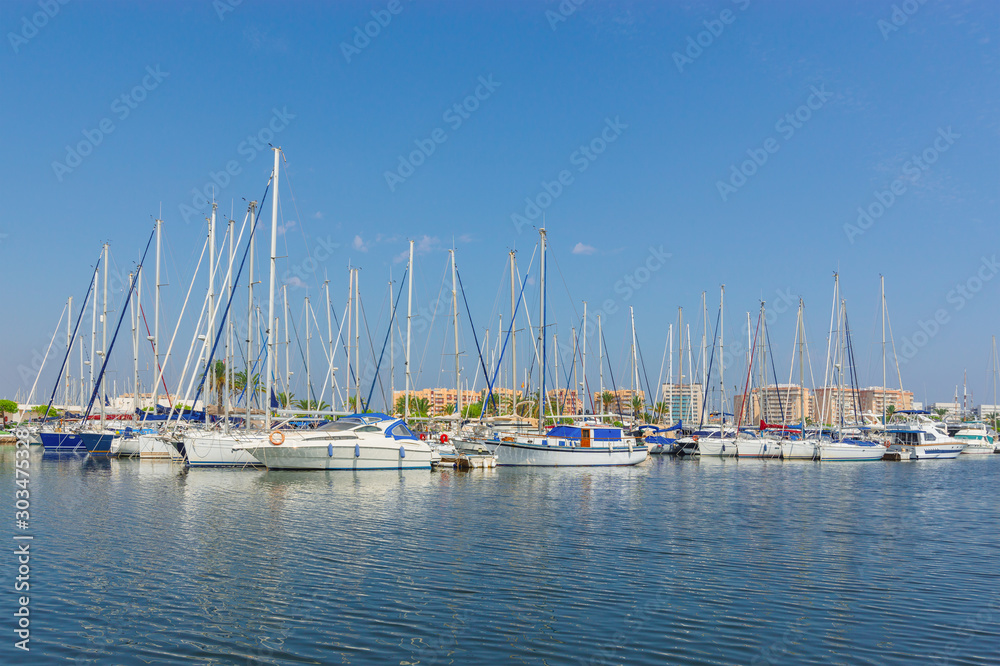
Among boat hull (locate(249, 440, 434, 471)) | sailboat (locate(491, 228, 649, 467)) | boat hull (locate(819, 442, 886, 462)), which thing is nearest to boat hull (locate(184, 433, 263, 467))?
boat hull (locate(249, 440, 434, 471))

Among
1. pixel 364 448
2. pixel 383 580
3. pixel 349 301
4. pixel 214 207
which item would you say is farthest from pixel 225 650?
pixel 349 301

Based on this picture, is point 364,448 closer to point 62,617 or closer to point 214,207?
point 214,207

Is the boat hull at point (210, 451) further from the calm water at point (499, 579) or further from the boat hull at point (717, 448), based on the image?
the boat hull at point (717, 448)

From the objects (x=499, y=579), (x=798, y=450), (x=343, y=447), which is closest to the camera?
(x=499, y=579)

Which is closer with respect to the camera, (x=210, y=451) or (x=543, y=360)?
(x=210, y=451)

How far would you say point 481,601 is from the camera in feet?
43.7

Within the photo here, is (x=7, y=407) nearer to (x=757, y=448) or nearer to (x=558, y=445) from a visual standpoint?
(x=558, y=445)

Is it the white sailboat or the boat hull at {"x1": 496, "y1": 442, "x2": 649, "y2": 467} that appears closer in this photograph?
the white sailboat

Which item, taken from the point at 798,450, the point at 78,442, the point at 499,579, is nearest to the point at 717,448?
the point at 798,450

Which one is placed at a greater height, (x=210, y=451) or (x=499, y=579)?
(x=210, y=451)

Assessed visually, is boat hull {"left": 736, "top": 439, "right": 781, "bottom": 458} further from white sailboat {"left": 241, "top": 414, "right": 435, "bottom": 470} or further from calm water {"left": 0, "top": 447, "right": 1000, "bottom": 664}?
white sailboat {"left": 241, "top": 414, "right": 435, "bottom": 470}

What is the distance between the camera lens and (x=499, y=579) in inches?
591

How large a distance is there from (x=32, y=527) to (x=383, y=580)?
12.0 meters

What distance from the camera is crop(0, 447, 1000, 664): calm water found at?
1095 centimetres
